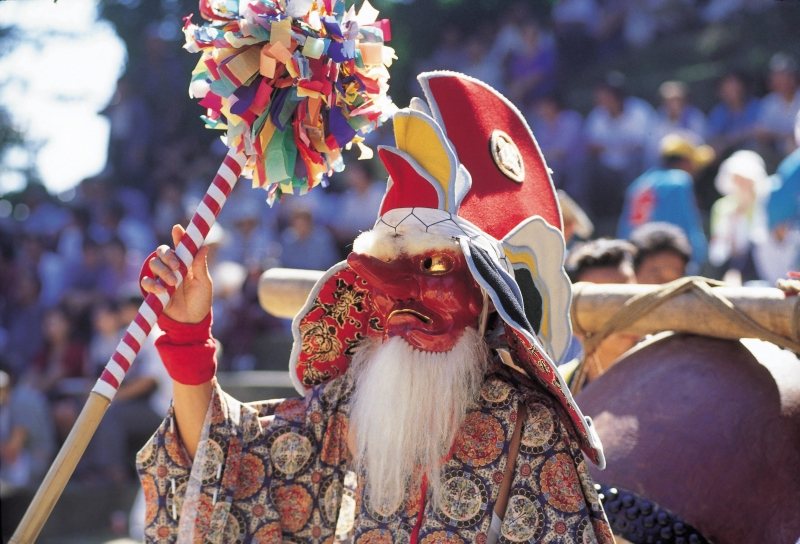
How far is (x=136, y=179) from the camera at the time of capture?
10.7 meters

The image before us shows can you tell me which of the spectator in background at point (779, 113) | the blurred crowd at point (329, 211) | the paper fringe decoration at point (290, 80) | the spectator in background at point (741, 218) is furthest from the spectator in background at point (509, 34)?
the paper fringe decoration at point (290, 80)

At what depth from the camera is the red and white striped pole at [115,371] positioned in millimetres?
2139

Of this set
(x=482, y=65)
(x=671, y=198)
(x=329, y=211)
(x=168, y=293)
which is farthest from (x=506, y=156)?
(x=482, y=65)

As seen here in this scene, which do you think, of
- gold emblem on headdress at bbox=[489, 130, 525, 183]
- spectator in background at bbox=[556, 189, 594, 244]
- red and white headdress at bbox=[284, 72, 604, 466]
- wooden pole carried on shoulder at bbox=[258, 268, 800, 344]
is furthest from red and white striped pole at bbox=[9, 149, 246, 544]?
spectator in background at bbox=[556, 189, 594, 244]

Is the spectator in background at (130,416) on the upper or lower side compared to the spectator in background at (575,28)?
lower

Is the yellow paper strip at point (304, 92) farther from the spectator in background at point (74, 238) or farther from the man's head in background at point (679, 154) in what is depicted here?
the spectator in background at point (74, 238)

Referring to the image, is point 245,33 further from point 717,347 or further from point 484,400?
Answer: point 717,347

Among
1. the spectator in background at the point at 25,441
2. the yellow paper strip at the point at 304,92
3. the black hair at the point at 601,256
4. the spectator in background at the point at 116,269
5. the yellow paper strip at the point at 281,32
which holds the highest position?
the yellow paper strip at the point at 281,32

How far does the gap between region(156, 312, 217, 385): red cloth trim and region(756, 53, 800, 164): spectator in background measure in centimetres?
610

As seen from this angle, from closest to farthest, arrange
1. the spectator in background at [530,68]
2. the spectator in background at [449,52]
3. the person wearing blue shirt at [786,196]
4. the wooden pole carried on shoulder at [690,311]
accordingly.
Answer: the wooden pole carried on shoulder at [690,311] → the person wearing blue shirt at [786,196] → the spectator in background at [530,68] → the spectator in background at [449,52]

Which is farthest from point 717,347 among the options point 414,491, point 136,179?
point 136,179

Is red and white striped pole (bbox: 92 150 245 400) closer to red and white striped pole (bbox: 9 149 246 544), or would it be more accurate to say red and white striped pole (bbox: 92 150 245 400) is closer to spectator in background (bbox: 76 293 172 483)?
red and white striped pole (bbox: 9 149 246 544)

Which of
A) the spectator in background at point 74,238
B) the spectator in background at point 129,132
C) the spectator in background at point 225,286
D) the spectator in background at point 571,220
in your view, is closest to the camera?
the spectator in background at point 571,220

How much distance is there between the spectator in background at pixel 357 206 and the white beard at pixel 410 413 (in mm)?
5317
